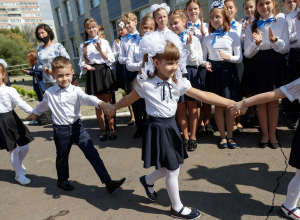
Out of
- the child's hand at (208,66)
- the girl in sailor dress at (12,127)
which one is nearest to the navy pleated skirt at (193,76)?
the child's hand at (208,66)

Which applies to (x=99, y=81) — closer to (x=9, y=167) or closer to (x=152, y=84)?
(x=9, y=167)

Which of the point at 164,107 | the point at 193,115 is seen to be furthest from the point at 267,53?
the point at 164,107

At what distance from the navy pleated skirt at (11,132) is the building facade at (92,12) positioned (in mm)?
7723

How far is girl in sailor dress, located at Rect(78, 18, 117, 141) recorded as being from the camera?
189 inches

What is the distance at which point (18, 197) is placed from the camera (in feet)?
10.6

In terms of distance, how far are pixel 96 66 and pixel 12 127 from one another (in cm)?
203

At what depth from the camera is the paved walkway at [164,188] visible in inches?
102

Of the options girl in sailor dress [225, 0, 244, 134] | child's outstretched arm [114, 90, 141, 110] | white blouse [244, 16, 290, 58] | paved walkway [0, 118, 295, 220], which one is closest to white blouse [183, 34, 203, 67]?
girl in sailor dress [225, 0, 244, 134]

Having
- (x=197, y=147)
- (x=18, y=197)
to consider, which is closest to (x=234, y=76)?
(x=197, y=147)

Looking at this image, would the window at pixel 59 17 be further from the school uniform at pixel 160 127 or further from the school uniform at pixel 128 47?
the school uniform at pixel 160 127

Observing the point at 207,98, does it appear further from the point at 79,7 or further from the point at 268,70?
A: the point at 79,7

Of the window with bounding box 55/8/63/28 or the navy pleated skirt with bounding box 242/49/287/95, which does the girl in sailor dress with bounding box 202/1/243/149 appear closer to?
the navy pleated skirt with bounding box 242/49/287/95

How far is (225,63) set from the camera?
12.7ft

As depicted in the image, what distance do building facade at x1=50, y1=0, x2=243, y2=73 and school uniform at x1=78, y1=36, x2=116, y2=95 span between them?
5644mm
